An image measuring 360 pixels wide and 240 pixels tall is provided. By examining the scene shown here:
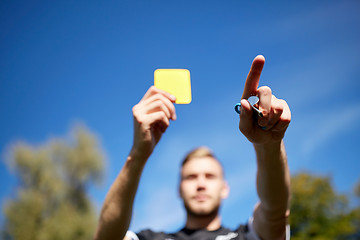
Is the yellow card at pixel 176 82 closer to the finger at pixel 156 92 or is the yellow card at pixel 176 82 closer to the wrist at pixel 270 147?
the finger at pixel 156 92

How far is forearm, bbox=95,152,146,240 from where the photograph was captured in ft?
7.80

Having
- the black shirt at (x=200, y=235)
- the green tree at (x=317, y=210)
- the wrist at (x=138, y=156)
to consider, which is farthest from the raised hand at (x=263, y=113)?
the green tree at (x=317, y=210)

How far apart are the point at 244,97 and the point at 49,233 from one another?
2127cm

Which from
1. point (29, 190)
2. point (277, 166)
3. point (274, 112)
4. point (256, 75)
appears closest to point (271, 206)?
point (277, 166)

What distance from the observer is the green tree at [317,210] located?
122ft

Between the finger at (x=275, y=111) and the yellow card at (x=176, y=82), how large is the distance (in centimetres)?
71

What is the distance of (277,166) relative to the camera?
8.01 feet

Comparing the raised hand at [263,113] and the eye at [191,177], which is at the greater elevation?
the eye at [191,177]

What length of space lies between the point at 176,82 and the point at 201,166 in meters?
1.38

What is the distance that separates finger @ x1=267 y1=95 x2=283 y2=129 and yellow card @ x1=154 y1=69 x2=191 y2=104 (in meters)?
0.71

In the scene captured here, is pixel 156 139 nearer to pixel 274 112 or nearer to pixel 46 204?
pixel 274 112

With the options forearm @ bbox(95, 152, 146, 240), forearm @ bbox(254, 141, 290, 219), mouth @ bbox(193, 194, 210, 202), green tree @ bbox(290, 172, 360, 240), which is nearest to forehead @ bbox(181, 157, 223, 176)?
mouth @ bbox(193, 194, 210, 202)

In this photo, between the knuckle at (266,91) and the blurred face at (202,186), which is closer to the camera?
the knuckle at (266,91)

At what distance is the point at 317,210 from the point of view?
38.6 m
